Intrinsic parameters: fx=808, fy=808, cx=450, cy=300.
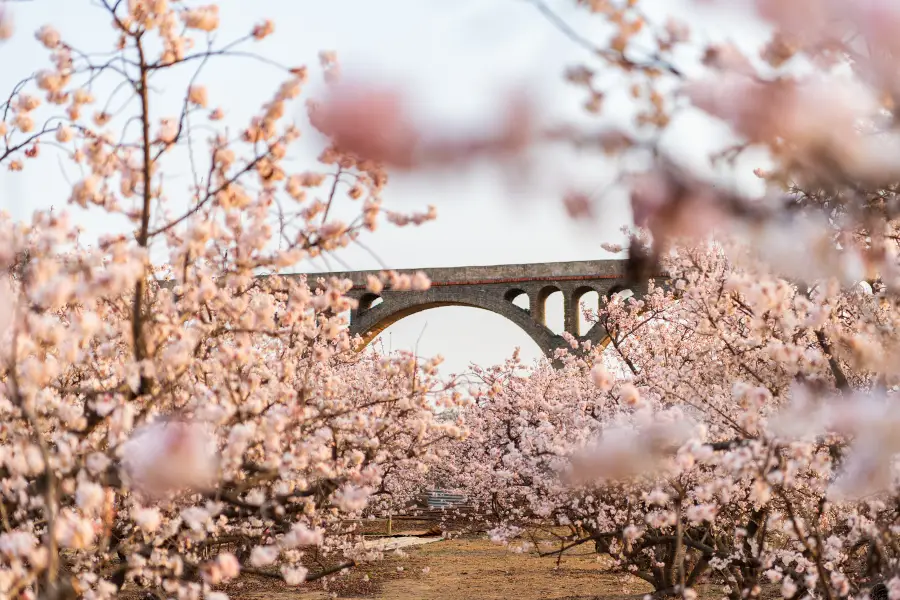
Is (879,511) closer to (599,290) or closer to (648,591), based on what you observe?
(648,591)

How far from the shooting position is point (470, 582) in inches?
530

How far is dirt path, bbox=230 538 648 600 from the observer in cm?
1198

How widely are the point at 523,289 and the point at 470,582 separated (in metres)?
17.5

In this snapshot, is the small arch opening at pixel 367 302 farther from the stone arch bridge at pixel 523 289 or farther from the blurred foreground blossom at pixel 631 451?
the blurred foreground blossom at pixel 631 451

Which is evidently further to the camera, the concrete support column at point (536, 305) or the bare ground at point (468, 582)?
the concrete support column at point (536, 305)

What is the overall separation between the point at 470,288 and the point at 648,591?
1906 cm

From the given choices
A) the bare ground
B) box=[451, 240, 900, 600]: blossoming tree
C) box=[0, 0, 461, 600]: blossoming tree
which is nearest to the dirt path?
the bare ground

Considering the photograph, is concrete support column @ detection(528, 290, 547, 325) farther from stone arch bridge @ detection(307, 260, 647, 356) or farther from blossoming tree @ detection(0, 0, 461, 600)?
blossoming tree @ detection(0, 0, 461, 600)

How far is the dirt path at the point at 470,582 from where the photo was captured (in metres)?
12.0

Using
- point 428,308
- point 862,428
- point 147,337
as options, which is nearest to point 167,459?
point 147,337

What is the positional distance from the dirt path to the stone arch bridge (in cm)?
1288

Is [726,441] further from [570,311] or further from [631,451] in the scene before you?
[570,311]

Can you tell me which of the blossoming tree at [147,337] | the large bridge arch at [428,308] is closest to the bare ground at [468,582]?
the blossoming tree at [147,337]

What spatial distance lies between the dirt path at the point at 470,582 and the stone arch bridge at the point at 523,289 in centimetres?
1288
